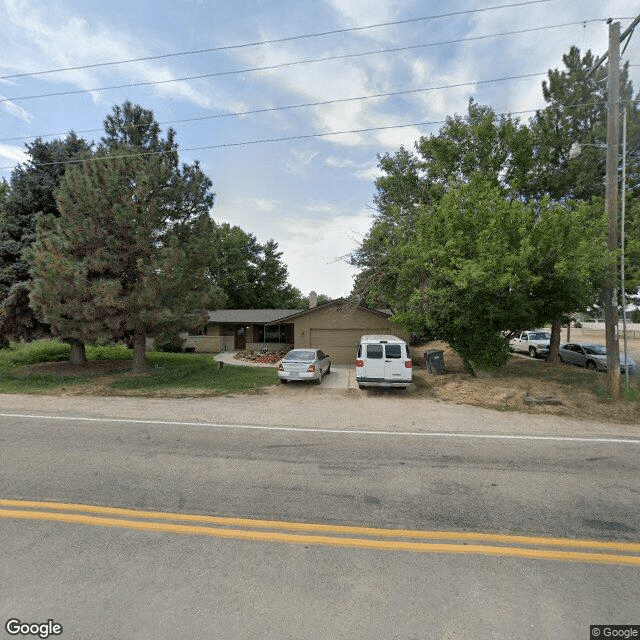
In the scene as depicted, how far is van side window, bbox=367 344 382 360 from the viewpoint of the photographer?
A: 12.1 metres

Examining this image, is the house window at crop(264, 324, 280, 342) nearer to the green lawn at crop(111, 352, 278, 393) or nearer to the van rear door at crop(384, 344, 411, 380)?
the green lawn at crop(111, 352, 278, 393)

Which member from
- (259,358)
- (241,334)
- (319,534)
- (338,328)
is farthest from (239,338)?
(319,534)

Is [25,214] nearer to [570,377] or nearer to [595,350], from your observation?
[570,377]

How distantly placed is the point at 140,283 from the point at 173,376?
12.7 ft

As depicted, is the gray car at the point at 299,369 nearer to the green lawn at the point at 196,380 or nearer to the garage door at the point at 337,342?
the green lawn at the point at 196,380

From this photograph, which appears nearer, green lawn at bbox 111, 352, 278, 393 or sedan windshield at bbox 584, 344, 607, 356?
green lawn at bbox 111, 352, 278, 393

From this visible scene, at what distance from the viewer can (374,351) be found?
40.1ft

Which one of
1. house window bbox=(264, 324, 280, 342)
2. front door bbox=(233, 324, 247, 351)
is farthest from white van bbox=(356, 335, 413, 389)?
front door bbox=(233, 324, 247, 351)

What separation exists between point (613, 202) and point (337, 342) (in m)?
14.3

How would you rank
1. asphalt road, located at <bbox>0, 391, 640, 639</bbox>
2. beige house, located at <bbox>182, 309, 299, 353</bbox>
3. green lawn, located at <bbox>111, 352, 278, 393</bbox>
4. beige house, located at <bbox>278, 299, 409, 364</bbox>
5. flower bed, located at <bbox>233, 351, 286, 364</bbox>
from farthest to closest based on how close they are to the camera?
1. beige house, located at <bbox>182, 309, 299, 353</bbox>
2. flower bed, located at <bbox>233, 351, 286, 364</bbox>
3. beige house, located at <bbox>278, 299, 409, 364</bbox>
4. green lawn, located at <bbox>111, 352, 278, 393</bbox>
5. asphalt road, located at <bbox>0, 391, 640, 639</bbox>

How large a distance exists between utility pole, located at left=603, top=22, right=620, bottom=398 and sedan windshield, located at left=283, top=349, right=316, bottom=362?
9.31 m

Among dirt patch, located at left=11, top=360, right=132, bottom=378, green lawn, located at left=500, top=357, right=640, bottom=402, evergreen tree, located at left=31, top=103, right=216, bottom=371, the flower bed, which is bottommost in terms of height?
the flower bed

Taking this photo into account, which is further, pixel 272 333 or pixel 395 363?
pixel 272 333

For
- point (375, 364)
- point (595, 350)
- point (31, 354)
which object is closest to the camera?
point (375, 364)
